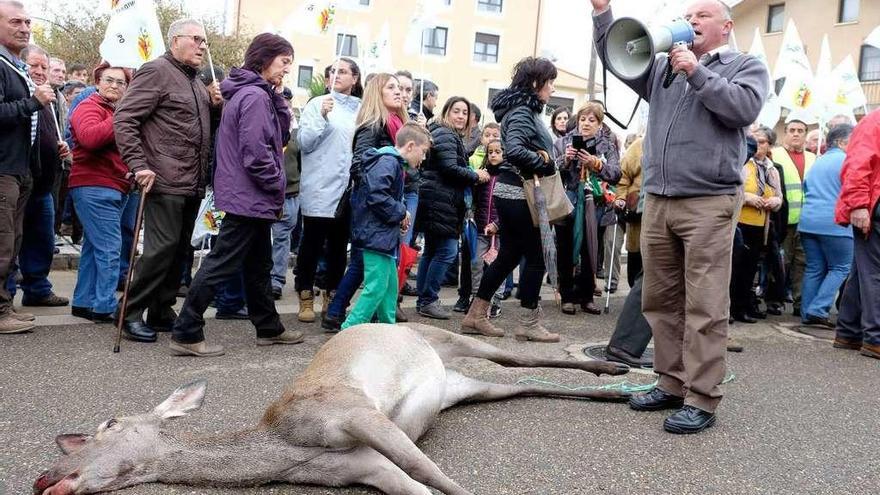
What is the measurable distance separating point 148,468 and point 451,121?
561cm

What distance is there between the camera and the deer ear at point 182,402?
→ 3197 mm

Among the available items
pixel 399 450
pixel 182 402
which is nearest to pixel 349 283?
pixel 182 402

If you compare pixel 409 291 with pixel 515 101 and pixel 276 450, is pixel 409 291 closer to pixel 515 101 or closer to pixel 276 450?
pixel 515 101

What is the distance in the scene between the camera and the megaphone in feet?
12.6

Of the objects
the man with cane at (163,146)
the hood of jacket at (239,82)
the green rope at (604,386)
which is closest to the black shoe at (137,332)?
the man with cane at (163,146)

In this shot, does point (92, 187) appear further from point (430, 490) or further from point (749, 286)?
point (749, 286)

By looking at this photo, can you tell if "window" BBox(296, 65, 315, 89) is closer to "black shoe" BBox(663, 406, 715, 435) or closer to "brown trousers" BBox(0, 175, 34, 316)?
"brown trousers" BBox(0, 175, 34, 316)

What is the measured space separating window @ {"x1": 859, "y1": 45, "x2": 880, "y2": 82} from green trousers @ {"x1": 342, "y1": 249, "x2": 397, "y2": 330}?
32.4 meters

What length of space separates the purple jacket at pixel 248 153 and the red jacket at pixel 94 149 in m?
1.33

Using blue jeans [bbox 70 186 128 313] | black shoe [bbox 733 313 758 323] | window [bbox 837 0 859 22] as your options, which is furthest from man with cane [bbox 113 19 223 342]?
window [bbox 837 0 859 22]

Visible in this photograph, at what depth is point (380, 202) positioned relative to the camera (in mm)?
5746

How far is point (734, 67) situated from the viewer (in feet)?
13.7

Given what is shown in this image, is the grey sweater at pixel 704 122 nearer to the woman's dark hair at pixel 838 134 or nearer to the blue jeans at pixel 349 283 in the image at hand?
the blue jeans at pixel 349 283

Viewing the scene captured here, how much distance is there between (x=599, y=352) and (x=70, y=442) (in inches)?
166
